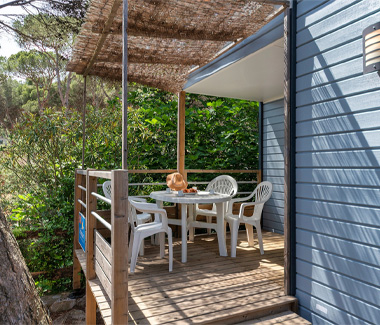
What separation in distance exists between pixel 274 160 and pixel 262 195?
4.17ft

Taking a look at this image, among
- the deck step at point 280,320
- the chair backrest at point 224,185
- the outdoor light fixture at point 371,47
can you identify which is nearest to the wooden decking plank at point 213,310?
the deck step at point 280,320

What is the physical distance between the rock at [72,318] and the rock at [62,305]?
0.31ft

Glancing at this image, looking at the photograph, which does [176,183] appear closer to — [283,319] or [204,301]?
[204,301]

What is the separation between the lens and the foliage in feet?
15.7

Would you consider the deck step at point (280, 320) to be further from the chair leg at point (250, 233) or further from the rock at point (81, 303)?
the rock at point (81, 303)

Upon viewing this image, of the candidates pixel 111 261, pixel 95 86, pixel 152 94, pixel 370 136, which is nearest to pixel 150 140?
pixel 152 94

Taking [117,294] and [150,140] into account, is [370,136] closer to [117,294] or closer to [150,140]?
[117,294]

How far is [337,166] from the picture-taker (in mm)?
2289

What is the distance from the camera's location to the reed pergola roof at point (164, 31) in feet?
8.50

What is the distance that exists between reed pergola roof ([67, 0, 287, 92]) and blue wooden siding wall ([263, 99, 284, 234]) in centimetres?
195

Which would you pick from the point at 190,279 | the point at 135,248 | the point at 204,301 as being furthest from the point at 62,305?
the point at 204,301

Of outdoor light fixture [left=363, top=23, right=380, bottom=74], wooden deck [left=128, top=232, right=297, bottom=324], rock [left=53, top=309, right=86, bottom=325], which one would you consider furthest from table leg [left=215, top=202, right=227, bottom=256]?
outdoor light fixture [left=363, top=23, right=380, bottom=74]

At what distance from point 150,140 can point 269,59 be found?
312 centimetres

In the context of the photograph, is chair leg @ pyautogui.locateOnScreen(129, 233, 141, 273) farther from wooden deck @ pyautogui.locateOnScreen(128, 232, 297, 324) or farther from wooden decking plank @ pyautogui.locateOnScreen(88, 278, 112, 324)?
wooden decking plank @ pyautogui.locateOnScreen(88, 278, 112, 324)
